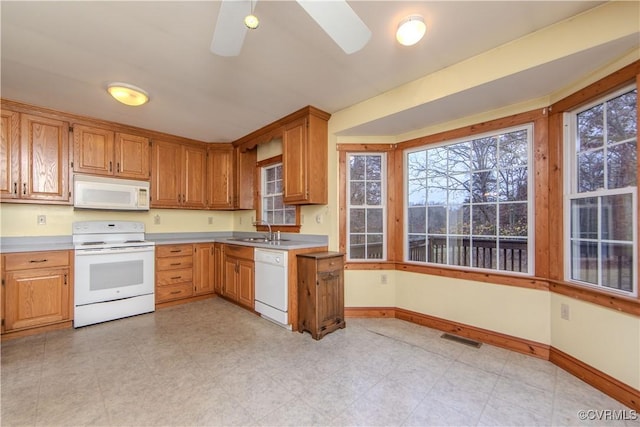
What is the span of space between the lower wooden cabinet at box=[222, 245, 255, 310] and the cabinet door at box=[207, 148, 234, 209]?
867 mm

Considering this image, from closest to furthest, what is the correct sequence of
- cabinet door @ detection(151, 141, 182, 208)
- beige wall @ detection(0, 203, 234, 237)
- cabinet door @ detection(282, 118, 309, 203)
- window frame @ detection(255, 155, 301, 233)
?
beige wall @ detection(0, 203, 234, 237)
cabinet door @ detection(282, 118, 309, 203)
cabinet door @ detection(151, 141, 182, 208)
window frame @ detection(255, 155, 301, 233)

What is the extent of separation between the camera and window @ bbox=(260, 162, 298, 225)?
4047mm

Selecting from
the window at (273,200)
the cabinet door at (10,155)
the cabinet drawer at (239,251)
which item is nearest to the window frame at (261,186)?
the window at (273,200)

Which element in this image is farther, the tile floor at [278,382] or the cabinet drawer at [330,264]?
the cabinet drawer at [330,264]

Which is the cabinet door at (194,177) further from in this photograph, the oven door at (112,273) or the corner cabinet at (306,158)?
the corner cabinet at (306,158)

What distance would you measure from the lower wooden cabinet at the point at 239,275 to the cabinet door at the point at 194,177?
972 mm

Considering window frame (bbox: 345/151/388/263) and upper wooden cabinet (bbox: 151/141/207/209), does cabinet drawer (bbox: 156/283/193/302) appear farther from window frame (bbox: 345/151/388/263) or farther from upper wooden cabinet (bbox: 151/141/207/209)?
window frame (bbox: 345/151/388/263)

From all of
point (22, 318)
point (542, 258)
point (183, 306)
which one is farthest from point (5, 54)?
point (542, 258)

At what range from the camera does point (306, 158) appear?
318 centimetres

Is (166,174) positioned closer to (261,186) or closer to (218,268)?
(261,186)

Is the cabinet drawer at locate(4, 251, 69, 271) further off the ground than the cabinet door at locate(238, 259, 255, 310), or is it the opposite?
the cabinet drawer at locate(4, 251, 69, 271)

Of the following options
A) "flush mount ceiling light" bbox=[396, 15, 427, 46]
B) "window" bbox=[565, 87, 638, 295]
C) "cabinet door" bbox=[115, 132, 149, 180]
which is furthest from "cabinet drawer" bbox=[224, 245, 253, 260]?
"window" bbox=[565, 87, 638, 295]

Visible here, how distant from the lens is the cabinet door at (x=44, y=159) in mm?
2979

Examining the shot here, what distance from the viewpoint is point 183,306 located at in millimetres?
3773
